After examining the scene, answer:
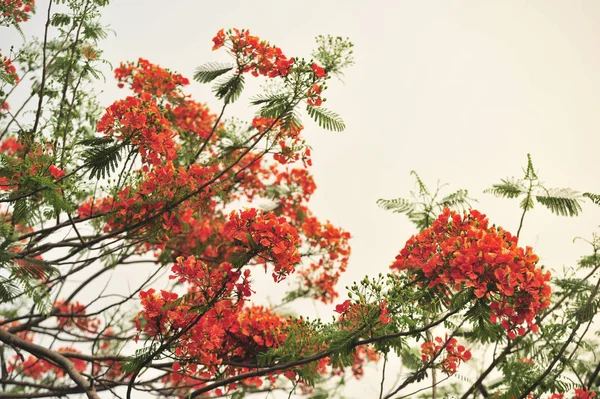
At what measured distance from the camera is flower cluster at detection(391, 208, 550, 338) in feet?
9.18

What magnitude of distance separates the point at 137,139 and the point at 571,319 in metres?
3.54

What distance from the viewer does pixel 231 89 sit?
4340 mm

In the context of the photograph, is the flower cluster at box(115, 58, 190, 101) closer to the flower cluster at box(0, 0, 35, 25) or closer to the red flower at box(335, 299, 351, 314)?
the flower cluster at box(0, 0, 35, 25)

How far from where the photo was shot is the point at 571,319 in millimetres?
4242

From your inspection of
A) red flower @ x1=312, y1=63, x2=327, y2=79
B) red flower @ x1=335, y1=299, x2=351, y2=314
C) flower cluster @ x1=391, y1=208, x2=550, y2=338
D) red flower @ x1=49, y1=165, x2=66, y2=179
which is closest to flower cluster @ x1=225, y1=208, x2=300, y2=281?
red flower @ x1=335, y1=299, x2=351, y2=314

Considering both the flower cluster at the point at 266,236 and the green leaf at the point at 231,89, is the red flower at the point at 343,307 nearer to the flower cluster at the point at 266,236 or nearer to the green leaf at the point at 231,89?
the flower cluster at the point at 266,236

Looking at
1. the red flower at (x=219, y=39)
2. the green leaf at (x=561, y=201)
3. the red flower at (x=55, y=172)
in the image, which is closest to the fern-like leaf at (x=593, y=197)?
the green leaf at (x=561, y=201)

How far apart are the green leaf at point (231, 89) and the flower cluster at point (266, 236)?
1.68 meters

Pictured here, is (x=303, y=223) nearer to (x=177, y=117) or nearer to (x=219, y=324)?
(x=177, y=117)

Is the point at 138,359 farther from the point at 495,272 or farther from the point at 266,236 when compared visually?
the point at 495,272

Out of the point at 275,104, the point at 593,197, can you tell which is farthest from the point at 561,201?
the point at 275,104

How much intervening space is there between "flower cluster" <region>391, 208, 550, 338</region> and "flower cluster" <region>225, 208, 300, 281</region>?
0.78 meters

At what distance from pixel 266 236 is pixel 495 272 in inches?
47.5

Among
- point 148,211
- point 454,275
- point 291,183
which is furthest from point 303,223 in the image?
point 454,275
